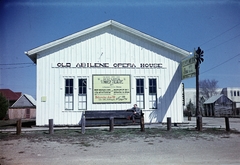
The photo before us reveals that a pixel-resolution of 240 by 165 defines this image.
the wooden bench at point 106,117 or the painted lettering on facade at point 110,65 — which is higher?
the painted lettering on facade at point 110,65

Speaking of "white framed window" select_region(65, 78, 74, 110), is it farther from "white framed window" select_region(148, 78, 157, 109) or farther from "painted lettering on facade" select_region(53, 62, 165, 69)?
"white framed window" select_region(148, 78, 157, 109)

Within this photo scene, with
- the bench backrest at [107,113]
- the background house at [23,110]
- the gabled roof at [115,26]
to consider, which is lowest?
the background house at [23,110]

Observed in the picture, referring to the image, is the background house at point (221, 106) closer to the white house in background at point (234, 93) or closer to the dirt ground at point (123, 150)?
the white house in background at point (234, 93)

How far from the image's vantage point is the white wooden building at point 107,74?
56.3ft

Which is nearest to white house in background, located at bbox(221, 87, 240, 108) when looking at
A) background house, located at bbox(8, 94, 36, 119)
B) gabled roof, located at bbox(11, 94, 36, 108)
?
background house, located at bbox(8, 94, 36, 119)

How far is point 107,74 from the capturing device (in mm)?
17656

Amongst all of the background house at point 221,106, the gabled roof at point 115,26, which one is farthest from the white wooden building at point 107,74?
the background house at point 221,106

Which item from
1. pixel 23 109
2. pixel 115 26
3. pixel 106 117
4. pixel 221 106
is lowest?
pixel 23 109

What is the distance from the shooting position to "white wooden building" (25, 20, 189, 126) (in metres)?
17.2

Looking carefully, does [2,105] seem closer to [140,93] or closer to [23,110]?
[23,110]

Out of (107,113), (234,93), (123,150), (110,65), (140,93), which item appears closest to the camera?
(123,150)

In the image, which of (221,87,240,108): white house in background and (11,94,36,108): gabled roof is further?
(221,87,240,108): white house in background

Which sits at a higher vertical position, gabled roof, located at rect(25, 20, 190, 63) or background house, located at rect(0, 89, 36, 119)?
gabled roof, located at rect(25, 20, 190, 63)

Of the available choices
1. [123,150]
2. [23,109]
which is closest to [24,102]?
[23,109]
